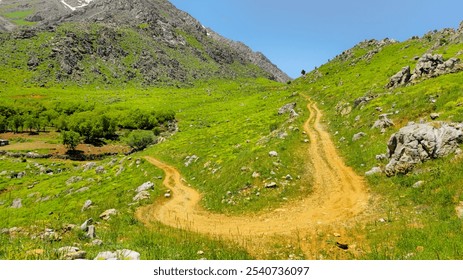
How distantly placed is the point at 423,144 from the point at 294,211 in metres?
11.6

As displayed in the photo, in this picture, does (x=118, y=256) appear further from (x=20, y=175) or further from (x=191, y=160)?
(x=20, y=175)

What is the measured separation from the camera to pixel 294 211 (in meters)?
23.8

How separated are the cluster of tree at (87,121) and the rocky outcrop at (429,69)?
83316mm

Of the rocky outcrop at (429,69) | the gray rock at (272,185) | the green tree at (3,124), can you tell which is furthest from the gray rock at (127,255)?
the green tree at (3,124)

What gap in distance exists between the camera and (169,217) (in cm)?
2794

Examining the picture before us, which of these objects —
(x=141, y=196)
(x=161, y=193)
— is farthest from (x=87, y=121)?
(x=161, y=193)

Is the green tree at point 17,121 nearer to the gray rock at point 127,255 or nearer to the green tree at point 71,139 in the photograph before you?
the green tree at point 71,139

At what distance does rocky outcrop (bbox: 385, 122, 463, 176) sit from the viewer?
23.2m

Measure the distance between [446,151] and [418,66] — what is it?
123ft

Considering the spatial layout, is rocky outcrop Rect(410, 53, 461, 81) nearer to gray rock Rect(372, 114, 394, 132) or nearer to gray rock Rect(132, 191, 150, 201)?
gray rock Rect(372, 114, 394, 132)

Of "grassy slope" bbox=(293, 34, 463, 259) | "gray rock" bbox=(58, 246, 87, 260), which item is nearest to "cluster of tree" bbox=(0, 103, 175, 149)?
"grassy slope" bbox=(293, 34, 463, 259)

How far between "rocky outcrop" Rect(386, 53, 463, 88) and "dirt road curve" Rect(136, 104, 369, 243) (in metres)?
26.6

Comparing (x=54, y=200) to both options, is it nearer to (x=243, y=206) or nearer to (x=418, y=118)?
(x=243, y=206)
